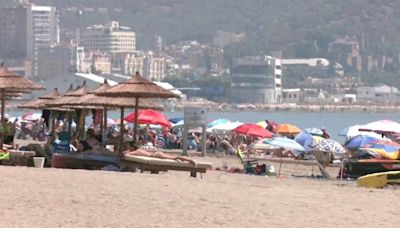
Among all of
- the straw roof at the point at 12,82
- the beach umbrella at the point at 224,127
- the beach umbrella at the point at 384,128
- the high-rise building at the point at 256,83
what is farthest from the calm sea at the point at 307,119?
the straw roof at the point at 12,82

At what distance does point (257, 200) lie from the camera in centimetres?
1442

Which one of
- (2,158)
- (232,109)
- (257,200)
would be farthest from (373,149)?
(232,109)

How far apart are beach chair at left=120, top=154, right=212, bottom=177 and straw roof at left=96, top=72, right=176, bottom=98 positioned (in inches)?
41.9

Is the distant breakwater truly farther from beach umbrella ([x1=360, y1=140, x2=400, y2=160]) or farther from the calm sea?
beach umbrella ([x1=360, y1=140, x2=400, y2=160])

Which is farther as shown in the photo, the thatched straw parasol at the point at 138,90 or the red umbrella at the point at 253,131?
the red umbrella at the point at 253,131

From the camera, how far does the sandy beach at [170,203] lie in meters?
12.6

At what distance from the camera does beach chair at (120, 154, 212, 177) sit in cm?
1823

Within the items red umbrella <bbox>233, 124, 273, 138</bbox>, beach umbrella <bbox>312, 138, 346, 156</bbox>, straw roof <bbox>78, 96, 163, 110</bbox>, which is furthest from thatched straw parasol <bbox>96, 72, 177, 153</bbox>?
red umbrella <bbox>233, 124, 273, 138</bbox>

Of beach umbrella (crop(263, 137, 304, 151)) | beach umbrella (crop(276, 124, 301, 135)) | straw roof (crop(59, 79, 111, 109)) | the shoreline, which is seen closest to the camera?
straw roof (crop(59, 79, 111, 109))

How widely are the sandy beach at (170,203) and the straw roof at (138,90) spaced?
2340 millimetres

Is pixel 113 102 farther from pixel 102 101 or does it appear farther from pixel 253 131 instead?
pixel 253 131

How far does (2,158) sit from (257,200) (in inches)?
206

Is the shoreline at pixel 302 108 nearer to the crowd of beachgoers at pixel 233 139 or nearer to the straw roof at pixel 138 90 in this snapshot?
the crowd of beachgoers at pixel 233 139

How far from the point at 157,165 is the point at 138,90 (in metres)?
1.37
